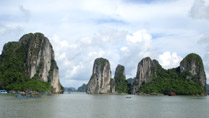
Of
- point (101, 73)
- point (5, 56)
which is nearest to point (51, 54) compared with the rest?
point (5, 56)

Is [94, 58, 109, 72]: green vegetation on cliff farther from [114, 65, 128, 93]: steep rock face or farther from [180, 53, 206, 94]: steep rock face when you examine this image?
[180, 53, 206, 94]: steep rock face

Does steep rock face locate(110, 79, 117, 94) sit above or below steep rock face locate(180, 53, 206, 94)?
below

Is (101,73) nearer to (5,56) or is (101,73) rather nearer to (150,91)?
(150,91)

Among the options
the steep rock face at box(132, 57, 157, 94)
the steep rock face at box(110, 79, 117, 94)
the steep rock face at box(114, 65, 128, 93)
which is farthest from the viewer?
the steep rock face at box(114, 65, 128, 93)

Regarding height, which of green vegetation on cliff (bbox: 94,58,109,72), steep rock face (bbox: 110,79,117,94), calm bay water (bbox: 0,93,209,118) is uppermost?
green vegetation on cliff (bbox: 94,58,109,72)

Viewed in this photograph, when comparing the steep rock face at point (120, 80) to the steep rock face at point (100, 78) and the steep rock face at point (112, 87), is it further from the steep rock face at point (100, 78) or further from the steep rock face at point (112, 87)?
the steep rock face at point (100, 78)

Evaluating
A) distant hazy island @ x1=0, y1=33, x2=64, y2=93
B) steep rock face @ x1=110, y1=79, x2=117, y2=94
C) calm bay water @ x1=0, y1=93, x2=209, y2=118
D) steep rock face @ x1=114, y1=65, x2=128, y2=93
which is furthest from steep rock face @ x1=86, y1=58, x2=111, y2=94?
calm bay water @ x1=0, y1=93, x2=209, y2=118

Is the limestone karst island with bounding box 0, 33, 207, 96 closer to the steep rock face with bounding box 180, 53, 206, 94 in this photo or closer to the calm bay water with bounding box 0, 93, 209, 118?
the steep rock face with bounding box 180, 53, 206, 94

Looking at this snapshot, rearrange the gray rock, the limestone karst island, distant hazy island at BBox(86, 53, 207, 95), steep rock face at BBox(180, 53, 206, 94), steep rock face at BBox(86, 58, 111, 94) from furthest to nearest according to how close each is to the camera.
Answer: steep rock face at BBox(86, 58, 111, 94), steep rock face at BBox(180, 53, 206, 94), distant hazy island at BBox(86, 53, 207, 95), the gray rock, the limestone karst island

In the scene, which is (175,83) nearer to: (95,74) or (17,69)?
(95,74)

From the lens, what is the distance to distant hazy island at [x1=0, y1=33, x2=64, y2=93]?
11838 cm

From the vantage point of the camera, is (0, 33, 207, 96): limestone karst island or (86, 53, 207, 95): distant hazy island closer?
(0, 33, 207, 96): limestone karst island

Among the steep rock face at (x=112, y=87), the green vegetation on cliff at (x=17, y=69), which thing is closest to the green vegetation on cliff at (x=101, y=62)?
the steep rock face at (x=112, y=87)

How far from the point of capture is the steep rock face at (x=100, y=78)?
16850cm
